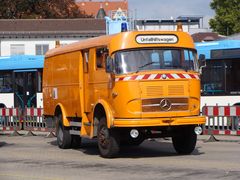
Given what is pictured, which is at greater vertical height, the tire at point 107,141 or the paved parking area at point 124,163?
the tire at point 107,141

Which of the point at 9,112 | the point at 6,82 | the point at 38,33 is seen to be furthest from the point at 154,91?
the point at 38,33

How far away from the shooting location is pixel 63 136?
670 inches

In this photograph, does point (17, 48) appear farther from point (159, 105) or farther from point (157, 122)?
point (157, 122)

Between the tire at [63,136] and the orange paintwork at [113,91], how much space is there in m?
0.40

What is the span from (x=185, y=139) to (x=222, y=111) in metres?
4.75

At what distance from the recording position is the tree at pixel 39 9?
2790 inches

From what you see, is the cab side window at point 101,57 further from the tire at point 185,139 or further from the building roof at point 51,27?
the building roof at point 51,27

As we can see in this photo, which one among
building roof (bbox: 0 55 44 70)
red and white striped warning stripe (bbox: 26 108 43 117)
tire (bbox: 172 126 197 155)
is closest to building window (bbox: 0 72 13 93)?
building roof (bbox: 0 55 44 70)

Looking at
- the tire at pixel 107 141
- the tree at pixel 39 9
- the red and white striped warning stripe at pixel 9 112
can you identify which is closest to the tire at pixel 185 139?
the tire at pixel 107 141

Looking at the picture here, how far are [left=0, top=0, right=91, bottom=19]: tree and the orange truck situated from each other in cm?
5751

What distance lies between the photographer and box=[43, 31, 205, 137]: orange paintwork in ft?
44.1

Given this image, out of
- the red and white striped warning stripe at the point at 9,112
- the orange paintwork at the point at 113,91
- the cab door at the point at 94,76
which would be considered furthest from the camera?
the red and white striped warning stripe at the point at 9,112

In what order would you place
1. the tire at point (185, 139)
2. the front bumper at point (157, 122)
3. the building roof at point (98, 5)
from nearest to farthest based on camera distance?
the front bumper at point (157, 122)
the tire at point (185, 139)
the building roof at point (98, 5)

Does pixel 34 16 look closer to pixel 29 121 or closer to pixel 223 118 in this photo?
pixel 29 121
